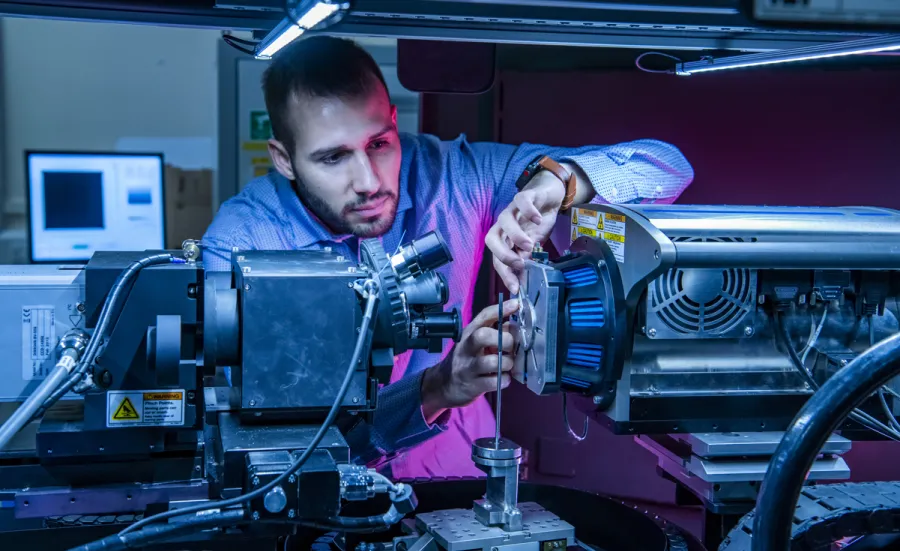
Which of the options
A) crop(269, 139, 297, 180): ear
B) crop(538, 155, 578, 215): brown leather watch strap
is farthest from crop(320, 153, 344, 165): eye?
crop(538, 155, 578, 215): brown leather watch strap

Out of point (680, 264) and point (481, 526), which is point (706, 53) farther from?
point (481, 526)

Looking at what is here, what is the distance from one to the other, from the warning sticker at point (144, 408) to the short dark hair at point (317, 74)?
926mm

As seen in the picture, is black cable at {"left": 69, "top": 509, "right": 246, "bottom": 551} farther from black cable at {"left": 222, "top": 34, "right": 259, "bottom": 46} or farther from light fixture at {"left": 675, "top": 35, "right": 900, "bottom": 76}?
light fixture at {"left": 675, "top": 35, "right": 900, "bottom": 76}

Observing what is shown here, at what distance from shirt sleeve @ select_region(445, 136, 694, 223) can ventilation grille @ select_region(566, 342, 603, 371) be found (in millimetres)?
594

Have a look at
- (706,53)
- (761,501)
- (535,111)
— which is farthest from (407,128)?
(761,501)

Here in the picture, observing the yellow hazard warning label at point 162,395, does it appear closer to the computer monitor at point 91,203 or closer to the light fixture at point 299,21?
the light fixture at point 299,21

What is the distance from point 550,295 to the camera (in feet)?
3.33

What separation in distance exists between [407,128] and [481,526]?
332 centimetres

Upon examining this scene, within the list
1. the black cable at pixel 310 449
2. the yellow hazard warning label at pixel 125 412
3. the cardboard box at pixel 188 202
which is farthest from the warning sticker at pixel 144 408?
the cardboard box at pixel 188 202

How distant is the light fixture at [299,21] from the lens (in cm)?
103

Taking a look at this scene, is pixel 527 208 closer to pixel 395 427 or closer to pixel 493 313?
pixel 493 313

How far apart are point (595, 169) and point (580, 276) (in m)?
0.57

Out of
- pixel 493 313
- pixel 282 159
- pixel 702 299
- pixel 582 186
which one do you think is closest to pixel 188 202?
pixel 282 159

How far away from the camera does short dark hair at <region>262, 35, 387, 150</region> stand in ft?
5.59
